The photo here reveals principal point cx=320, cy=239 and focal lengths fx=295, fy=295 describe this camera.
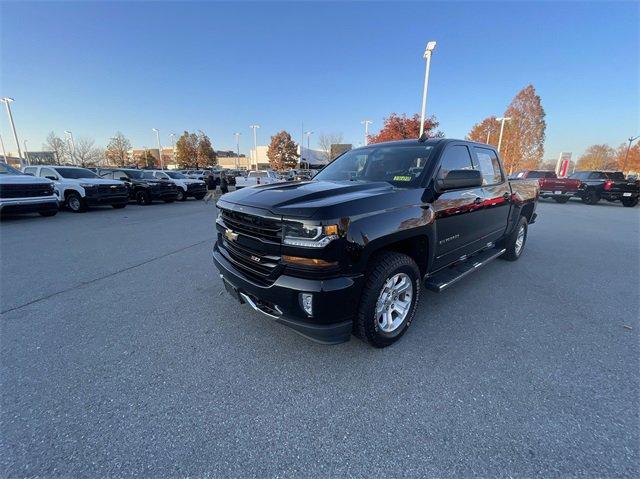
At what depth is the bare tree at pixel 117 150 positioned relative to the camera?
181ft

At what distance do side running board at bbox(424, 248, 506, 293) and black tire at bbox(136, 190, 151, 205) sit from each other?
1584 centimetres

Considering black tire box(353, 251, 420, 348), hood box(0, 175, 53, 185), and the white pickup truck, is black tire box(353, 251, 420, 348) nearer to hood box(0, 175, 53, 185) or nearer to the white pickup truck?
hood box(0, 175, 53, 185)

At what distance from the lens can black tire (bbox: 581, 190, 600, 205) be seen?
17.5 meters

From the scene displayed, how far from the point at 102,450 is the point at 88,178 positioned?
1420cm

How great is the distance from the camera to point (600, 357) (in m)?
2.71

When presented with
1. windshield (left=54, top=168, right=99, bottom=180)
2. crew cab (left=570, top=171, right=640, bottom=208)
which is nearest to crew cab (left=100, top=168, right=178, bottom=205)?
windshield (left=54, top=168, right=99, bottom=180)

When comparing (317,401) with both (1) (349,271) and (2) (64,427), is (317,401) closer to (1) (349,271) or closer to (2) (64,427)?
(1) (349,271)

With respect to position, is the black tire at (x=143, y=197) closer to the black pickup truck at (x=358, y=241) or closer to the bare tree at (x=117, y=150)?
the black pickup truck at (x=358, y=241)

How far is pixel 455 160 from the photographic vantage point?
360 centimetres

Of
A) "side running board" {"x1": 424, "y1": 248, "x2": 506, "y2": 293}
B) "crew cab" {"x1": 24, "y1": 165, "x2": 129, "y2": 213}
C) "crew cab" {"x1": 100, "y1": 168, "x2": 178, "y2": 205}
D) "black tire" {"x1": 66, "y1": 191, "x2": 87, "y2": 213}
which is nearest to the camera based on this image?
"side running board" {"x1": 424, "y1": 248, "x2": 506, "y2": 293}

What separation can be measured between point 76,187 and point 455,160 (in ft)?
46.0

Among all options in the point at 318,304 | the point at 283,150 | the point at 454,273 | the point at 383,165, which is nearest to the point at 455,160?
the point at 383,165

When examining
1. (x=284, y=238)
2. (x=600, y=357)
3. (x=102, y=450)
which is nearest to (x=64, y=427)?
(x=102, y=450)

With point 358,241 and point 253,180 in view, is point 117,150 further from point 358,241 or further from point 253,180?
point 358,241
